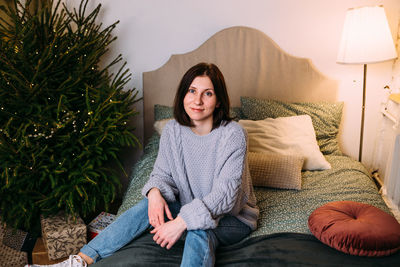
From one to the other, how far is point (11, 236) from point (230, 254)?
51.0 inches

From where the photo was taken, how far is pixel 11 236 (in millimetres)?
2051

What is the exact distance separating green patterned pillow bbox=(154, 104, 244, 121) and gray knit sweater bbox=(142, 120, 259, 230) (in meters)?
0.87

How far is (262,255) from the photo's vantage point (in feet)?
4.33

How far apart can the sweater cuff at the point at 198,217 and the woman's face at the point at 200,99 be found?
1.19ft

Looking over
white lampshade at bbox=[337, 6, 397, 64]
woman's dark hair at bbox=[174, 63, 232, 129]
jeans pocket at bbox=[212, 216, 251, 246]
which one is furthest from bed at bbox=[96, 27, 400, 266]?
woman's dark hair at bbox=[174, 63, 232, 129]

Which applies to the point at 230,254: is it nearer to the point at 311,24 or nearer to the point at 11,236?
the point at 11,236

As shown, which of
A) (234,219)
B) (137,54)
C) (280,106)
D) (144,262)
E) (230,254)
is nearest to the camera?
(144,262)

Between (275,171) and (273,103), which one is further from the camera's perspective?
(273,103)

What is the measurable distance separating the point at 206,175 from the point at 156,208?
0.80ft

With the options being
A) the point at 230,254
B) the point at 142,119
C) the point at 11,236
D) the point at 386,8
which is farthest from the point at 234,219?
the point at 386,8

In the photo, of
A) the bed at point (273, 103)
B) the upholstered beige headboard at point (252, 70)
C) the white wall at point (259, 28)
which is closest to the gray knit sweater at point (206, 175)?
the bed at point (273, 103)

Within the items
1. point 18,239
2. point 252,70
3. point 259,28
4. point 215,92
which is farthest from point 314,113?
point 18,239

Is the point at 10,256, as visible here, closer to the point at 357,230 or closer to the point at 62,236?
the point at 62,236

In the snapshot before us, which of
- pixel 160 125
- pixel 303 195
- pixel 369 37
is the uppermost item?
pixel 369 37
